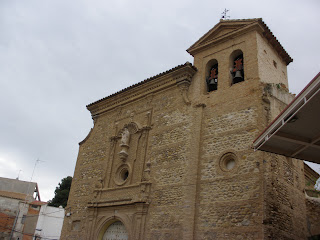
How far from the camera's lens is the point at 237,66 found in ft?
43.1

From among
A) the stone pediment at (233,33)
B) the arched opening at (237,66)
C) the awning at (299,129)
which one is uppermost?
the stone pediment at (233,33)

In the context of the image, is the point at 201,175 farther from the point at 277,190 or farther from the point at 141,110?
the point at 141,110

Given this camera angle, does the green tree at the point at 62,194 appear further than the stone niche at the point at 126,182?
Yes

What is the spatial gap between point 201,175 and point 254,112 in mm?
2877

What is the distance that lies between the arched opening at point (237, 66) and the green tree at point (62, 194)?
3078cm

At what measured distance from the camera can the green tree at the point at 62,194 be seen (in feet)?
128

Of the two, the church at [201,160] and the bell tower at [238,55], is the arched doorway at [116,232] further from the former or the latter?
the bell tower at [238,55]

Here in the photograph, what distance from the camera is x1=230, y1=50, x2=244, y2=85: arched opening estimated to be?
12.9 metres

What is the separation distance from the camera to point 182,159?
12617mm

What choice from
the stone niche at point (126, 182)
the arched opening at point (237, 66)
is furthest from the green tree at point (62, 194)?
the arched opening at point (237, 66)

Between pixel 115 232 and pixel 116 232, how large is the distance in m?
0.07

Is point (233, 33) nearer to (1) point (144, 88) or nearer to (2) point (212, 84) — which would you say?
(2) point (212, 84)

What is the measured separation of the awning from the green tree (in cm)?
3405

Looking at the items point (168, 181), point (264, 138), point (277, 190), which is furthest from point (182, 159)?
point (264, 138)
